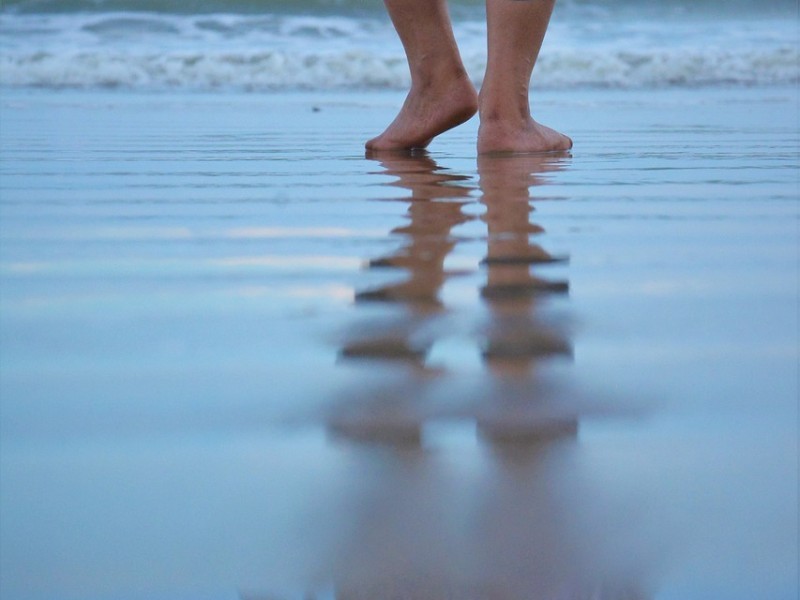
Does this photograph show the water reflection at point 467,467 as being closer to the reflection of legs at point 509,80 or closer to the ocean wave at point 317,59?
the reflection of legs at point 509,80

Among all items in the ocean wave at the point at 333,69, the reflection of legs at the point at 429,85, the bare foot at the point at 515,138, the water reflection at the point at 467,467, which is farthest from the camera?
the ocean wave at the point at 333,69

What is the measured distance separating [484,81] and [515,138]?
0.15 m

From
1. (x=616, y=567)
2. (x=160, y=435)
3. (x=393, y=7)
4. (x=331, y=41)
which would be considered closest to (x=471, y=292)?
(x=160, y=435)

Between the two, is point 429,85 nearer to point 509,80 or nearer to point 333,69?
point 509,80

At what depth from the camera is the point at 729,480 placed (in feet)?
1.44

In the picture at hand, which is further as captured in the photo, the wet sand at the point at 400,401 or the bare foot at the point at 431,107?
the bare foot at the point at 431,107

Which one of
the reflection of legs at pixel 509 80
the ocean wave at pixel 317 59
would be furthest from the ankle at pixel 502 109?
the ocean wave at pixel 317 59

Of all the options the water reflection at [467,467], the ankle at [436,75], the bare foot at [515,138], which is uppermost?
the ankle at [436,75]

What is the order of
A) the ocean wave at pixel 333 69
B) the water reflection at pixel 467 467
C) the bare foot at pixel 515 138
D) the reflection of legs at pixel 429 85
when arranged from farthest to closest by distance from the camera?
the ocean wave at pixel 333 69, the reflection of legs at pixel 429 85, the bare foot at pixel 515 138, the water reflection at pixel 467 467

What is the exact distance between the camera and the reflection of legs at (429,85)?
7.76ft

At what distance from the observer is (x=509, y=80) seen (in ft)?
7.23

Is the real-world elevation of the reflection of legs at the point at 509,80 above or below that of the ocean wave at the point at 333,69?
below

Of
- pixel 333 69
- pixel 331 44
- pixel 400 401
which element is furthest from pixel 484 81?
pixel 331 44

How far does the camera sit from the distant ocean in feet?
24.2
